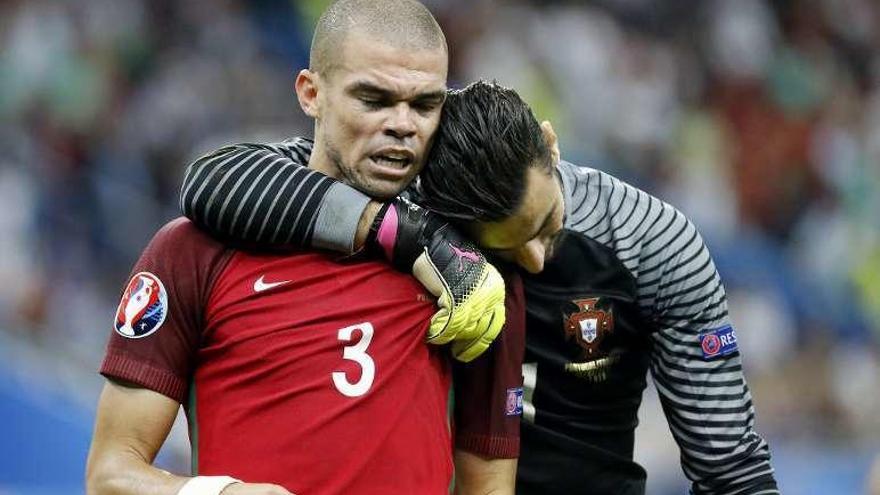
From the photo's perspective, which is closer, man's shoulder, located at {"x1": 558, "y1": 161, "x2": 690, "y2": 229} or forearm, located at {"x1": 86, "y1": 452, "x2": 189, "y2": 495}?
forearm, located at {"x1": 86, "y1": 452, "x2": 189, "y2": 495}

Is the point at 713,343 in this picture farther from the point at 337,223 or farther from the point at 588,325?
the point at 337,223

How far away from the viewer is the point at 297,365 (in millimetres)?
2447

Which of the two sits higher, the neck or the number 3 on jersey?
the neck

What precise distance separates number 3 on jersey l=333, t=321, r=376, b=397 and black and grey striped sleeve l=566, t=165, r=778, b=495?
643mm

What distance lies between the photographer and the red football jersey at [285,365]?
7.92 ft

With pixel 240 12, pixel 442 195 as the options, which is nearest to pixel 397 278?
pixel 442 195

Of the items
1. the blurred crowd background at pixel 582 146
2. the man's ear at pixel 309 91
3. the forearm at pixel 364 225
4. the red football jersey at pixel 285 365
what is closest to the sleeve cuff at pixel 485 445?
the red football jersey at pixel 285 365

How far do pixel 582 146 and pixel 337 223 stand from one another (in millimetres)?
5988

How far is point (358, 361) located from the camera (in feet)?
8.12

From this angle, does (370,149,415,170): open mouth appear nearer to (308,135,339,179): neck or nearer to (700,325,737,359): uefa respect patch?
(308,135,339,179): neck

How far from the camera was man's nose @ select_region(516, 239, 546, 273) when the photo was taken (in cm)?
279

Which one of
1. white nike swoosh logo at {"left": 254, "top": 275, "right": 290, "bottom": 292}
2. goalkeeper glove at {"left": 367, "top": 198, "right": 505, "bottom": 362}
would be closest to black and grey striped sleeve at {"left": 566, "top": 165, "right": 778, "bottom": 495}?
goalkeeper glove at {"left": 367, "top": 198, "right": 505, "bottom": 362}

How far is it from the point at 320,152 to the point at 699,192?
20.9 ft

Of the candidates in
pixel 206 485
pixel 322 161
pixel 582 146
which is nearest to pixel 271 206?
pixel 322 161
